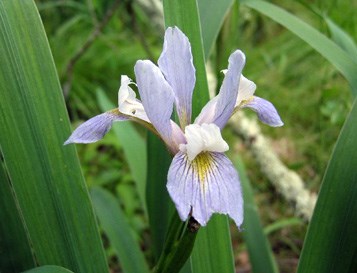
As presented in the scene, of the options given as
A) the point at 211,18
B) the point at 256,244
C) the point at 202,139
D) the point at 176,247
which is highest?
the point at 211,18

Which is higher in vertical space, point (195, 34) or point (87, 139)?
point (195, 34)

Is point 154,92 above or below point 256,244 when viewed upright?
above

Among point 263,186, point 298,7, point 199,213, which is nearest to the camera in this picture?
point 199,213

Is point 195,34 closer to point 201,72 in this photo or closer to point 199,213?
point 201,72

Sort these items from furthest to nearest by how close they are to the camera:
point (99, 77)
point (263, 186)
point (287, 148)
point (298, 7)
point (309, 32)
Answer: point (298, 7) → point (99, 77) → point (287, 148) → point (263, 186) → point (309, 32)


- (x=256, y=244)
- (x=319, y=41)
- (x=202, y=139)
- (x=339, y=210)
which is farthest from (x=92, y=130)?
(x=256, y=244)

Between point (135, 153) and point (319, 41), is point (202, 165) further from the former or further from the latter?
point (135, 153)

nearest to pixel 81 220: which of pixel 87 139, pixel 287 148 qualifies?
pixel 87 139
